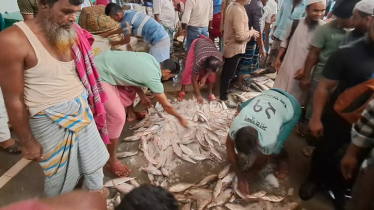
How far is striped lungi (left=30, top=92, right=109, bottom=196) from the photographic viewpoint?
1806 mm

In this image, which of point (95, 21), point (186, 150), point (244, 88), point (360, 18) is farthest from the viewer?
point (244, 88)

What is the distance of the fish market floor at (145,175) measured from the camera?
261 cm

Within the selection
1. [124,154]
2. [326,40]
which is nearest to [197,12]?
[326,40]

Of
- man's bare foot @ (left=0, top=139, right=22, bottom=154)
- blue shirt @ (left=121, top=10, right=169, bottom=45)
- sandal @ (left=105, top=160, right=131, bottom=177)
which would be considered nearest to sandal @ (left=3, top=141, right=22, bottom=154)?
man's bare foot @ (left=0, top=139, right=22, bottom=154)

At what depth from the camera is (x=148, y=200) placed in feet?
3.42

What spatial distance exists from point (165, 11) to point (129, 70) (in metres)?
3.39

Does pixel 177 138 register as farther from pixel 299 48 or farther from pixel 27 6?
pixel 27 6

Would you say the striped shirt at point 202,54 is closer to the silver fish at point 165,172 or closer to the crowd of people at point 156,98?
the crowd of people at point 156,98

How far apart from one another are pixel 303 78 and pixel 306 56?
275 millimetres

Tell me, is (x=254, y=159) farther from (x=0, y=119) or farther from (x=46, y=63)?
(x=0, y=119)

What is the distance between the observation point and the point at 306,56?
3.18m

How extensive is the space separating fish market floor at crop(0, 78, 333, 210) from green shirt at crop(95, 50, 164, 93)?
3.30 ft

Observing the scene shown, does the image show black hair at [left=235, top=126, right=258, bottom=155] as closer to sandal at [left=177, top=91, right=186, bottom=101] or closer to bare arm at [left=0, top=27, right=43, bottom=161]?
bare arm at [left=0, top=27, right=43, bottom=161]

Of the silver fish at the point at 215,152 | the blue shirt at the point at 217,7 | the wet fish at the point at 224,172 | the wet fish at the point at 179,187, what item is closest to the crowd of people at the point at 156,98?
the wet fish at the point at 224,172
